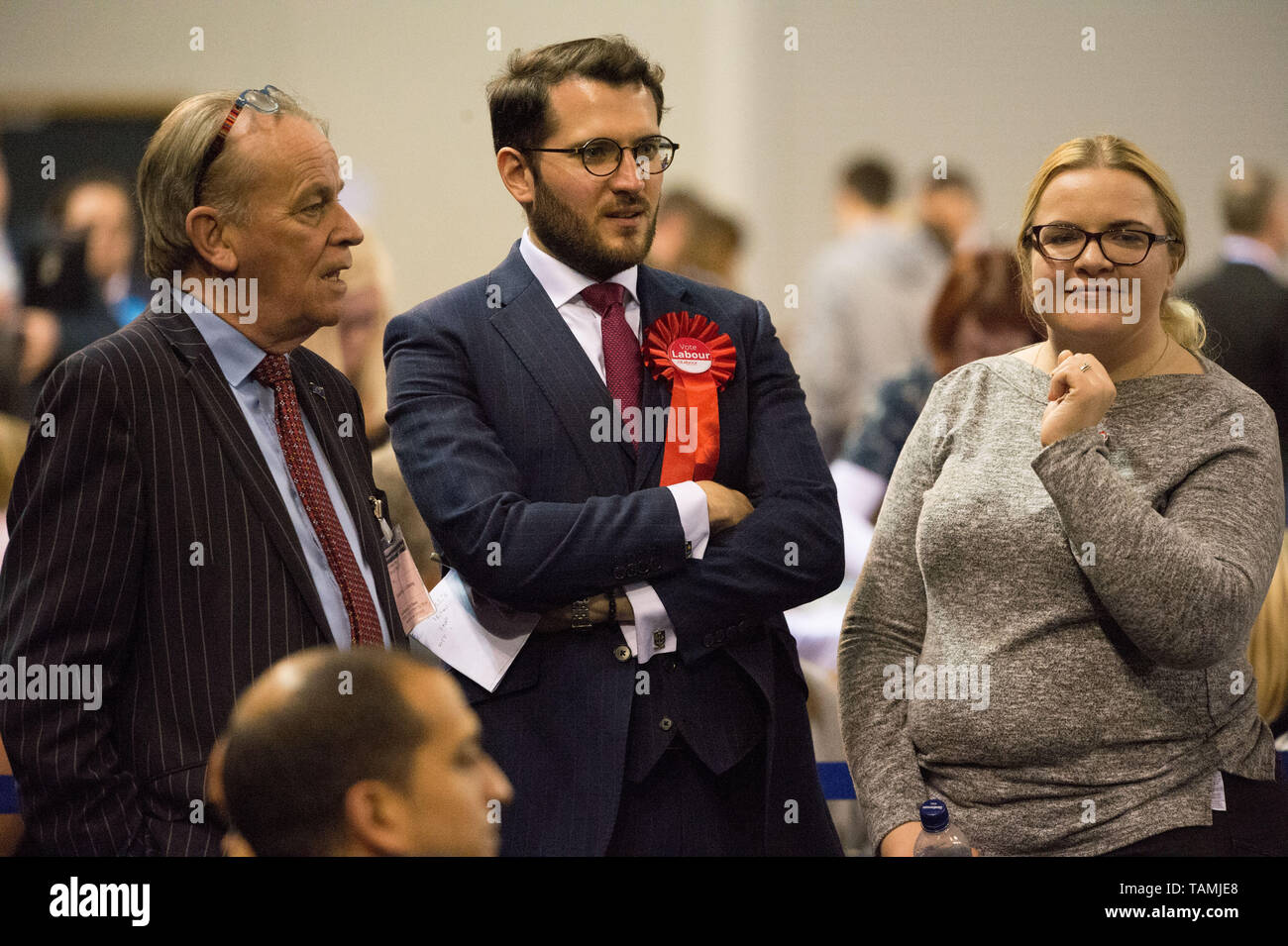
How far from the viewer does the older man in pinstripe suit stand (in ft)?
6.57

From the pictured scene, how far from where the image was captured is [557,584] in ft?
7.39

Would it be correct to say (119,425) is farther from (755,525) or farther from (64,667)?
(755,525)

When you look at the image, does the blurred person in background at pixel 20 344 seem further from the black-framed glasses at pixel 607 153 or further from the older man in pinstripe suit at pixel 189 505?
the black-framed glasses at pixel 607 153

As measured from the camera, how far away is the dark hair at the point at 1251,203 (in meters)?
5.39

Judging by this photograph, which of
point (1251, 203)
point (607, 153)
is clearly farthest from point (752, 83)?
point (607, 153)

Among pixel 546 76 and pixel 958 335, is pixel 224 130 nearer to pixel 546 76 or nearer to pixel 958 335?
pixel 546 76

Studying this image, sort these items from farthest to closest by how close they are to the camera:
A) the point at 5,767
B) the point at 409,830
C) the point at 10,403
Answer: the point at 10,403 < the point at 5,767 < the point at 409,830

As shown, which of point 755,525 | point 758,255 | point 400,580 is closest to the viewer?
point 755,525

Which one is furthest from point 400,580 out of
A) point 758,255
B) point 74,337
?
point 758,255

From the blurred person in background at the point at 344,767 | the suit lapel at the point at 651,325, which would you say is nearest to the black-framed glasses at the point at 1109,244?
the suit lapel at the point at 651,325

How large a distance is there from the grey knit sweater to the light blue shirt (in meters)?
0.93

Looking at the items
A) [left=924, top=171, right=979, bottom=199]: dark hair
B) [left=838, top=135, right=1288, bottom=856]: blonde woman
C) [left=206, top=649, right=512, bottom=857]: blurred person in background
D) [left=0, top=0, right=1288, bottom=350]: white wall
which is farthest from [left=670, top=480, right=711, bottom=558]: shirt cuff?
[left=924, top=171, right=979, bottom=199]: dark hair

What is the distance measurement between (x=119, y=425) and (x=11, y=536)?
0.71ft

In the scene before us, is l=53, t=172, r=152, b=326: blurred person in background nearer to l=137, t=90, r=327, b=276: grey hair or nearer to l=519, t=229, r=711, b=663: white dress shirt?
l=137, t=90, r=327, b=276: grey hair
